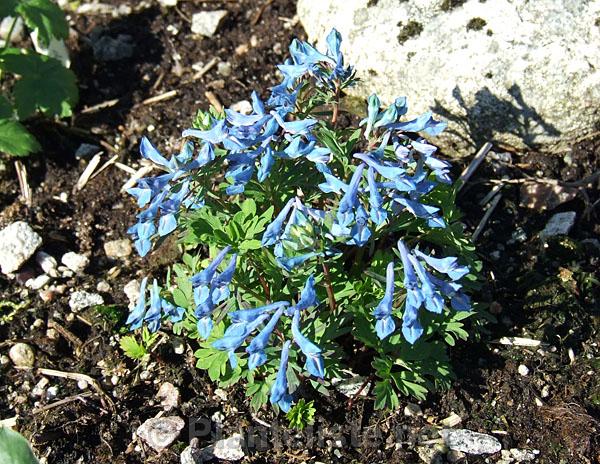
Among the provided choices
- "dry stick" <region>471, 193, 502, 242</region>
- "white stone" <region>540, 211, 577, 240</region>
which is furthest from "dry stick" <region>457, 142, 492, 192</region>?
"white stone" <region>540, 211, 577, 240</region>

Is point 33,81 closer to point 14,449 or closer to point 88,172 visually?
point 88,172

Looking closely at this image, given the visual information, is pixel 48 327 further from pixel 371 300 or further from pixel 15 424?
pixel 371 300

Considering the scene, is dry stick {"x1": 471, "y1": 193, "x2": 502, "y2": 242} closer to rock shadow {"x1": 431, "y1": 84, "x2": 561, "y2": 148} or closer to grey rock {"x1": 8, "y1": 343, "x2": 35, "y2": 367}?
rock shadow {"x1": 431, "y1": 84, "x2": 561, "y2": 148}

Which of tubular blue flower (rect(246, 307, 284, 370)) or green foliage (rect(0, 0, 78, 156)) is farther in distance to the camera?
green foliage (rect(0, 0, 78, 156))

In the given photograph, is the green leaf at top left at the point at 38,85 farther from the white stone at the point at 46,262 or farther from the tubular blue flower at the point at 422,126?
the tubular blue flower at the point at 422,126

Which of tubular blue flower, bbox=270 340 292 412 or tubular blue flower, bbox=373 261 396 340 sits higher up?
tubular blue flower, bbox=373 261 396 340

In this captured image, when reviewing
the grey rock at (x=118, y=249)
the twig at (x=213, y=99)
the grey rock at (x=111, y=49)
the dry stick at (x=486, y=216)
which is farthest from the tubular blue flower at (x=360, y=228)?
the grey rock at (x=111, y=49)
